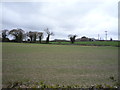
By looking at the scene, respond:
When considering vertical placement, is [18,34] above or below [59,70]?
above

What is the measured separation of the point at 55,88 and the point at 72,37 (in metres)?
32.8

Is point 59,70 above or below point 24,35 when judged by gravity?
below

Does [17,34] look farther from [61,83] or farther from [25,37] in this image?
[61,83]

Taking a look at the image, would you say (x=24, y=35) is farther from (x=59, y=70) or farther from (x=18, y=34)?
(x=59, y=70)

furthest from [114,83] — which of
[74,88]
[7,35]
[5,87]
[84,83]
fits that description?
[7,35]

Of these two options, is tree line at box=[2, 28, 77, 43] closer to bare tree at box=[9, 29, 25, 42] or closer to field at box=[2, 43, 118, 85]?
bare tree at box=[9, 29, 25, 42]

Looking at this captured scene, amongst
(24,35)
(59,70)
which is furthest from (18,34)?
(59,70)

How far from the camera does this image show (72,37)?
3381cm

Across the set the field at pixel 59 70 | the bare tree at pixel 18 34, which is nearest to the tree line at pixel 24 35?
the bare tree at pixel 18 34

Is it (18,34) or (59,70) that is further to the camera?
(18,34)

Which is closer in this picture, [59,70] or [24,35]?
[59,70]

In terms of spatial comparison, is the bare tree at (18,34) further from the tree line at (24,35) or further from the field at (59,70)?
the field at (59,70)

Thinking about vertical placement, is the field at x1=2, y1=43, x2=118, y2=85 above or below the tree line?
below

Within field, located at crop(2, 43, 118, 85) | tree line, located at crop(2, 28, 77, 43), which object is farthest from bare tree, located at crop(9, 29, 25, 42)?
field, located at crop(2, 43, 118, 85)
